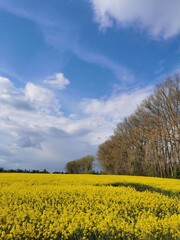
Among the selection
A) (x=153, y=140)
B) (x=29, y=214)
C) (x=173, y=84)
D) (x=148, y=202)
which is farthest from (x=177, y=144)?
(x=29, y=214)

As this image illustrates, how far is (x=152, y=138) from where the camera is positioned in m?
46.6

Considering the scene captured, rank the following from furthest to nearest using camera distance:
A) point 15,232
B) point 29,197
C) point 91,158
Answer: point 91,158 → point 29,197 → point 15,232

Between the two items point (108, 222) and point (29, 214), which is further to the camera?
point (29, 214)

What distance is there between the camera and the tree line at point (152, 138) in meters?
42.6

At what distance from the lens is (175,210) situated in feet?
37.1

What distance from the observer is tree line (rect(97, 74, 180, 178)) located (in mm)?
42625

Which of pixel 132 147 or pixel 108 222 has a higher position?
pixel 132 147

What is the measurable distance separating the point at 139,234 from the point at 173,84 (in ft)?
122

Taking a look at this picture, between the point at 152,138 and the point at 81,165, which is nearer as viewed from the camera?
the point at 152,138

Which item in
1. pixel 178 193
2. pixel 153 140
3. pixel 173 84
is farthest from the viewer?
pixel 153 140

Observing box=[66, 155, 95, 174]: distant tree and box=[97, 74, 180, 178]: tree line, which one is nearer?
box=[97, 74, 180, 178]: tree line

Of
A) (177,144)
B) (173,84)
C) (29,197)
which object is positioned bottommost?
(29,197)

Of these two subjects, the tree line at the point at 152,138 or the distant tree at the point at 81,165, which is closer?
the tree line at the point at 152,138

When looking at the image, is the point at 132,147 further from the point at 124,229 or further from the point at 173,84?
the point at 124,229
